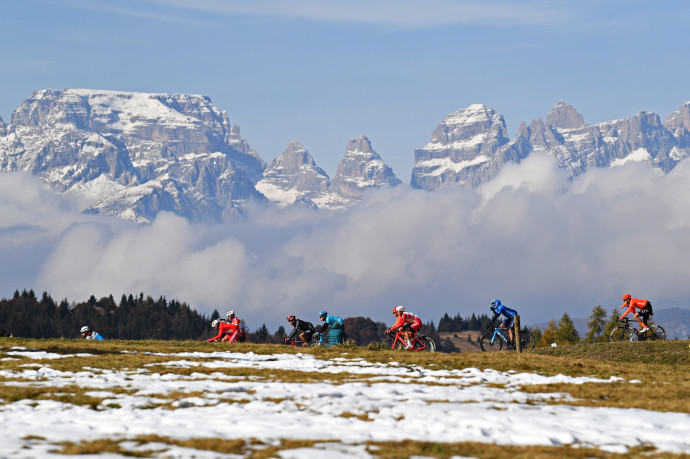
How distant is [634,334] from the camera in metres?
46.9

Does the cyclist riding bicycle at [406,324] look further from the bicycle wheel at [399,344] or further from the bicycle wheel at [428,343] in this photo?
the bicycle wheel at [428,343]

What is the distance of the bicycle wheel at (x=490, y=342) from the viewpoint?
42.6 meters

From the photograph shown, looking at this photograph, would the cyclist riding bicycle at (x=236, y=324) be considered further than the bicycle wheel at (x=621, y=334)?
No

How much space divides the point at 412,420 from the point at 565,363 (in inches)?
530

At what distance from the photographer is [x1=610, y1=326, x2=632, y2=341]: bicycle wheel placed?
4716 centimetres

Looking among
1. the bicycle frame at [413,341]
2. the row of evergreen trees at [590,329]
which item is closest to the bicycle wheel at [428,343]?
the bicycle frame at [413,341]

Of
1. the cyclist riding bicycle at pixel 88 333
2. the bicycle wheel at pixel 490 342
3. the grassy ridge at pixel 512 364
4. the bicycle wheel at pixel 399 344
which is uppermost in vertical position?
the cyclist riding bicycle at pixel 88 333

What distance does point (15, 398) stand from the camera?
2075cm

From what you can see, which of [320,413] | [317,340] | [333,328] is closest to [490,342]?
[333,328]

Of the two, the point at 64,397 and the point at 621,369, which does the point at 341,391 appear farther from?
the point at 621,369

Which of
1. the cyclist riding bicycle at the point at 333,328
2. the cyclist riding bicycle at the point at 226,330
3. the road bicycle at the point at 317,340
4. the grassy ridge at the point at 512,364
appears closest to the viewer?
the grassy ridge at the point at 512,364

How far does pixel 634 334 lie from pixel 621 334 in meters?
1.08

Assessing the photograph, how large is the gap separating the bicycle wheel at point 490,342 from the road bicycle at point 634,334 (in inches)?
315

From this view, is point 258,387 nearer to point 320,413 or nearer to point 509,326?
point 320,413
